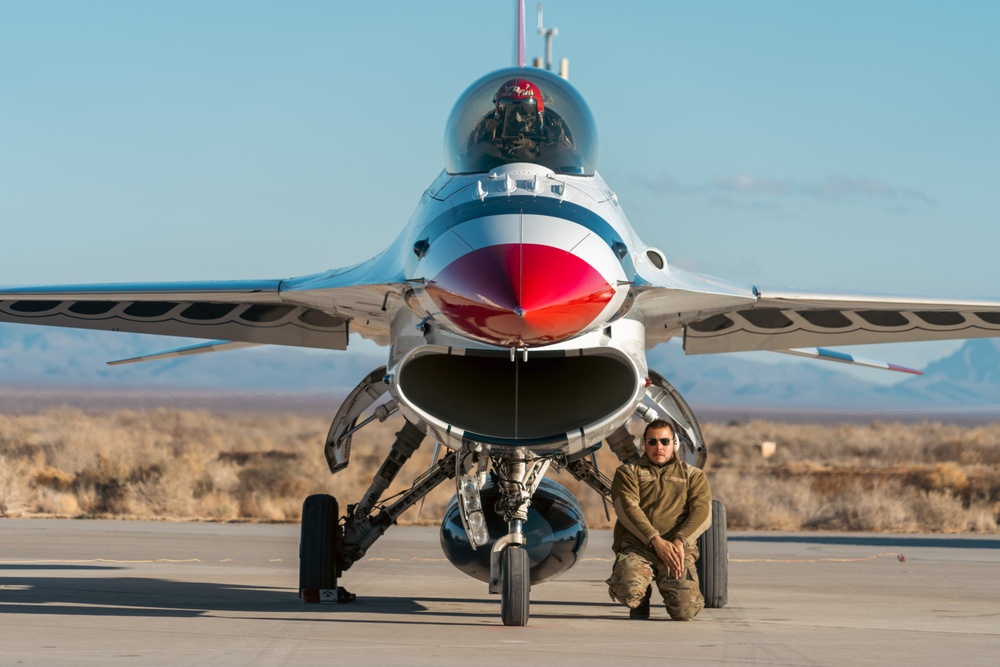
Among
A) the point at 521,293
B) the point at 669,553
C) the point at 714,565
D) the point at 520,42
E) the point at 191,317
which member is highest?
the point at 520,42

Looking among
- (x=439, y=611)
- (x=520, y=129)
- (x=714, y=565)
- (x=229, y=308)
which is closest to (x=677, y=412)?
(x=714, y=565)

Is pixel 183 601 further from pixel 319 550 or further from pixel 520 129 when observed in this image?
pixel 520 129

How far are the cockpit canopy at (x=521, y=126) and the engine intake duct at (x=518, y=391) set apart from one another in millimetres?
1406

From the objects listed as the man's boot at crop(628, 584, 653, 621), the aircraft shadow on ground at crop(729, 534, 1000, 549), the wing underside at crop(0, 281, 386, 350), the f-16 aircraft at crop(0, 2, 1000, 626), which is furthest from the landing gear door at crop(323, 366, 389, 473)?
the aircraft shadow on ground at crop(729, 534, 1000, 549)

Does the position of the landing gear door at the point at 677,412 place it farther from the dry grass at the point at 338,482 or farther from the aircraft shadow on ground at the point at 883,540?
the aircraft shadow on ground at the point at 883,540

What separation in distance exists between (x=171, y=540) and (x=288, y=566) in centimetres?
393

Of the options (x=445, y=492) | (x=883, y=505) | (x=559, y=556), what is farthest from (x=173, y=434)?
(x=559, y=556)

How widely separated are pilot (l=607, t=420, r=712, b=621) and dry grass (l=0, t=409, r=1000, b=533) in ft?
17.4

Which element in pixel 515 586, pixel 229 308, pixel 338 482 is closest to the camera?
pixel 515 586

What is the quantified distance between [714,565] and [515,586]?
8.99ft

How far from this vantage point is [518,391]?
10.1 m

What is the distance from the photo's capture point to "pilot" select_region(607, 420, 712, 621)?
34.0 feet

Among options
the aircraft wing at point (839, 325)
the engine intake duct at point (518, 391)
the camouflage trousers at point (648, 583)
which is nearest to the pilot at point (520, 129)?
the engine intake duct at point (518, 391)

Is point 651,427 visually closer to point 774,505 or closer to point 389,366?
point 389,366
